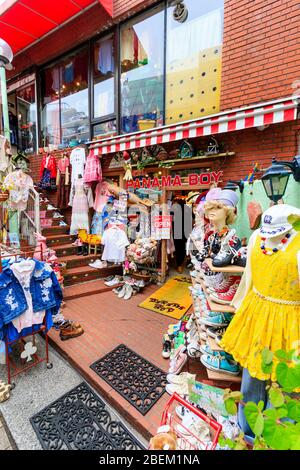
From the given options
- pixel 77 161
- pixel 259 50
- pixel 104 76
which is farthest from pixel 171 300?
pixel 104 76

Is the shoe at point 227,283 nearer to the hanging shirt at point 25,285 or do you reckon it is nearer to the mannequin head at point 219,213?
the mannequin head at point 219,213

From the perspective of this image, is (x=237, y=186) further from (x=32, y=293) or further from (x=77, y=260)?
(x=77, y=260)

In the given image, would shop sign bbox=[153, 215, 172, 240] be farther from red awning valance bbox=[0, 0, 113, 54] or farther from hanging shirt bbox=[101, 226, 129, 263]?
red awning valance bbox=[0, 0, 113, 54]

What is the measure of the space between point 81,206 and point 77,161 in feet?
4.12

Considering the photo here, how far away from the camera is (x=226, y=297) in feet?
6.88

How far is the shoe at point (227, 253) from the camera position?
201cm

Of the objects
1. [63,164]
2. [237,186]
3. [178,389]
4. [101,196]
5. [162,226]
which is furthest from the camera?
[63,164]

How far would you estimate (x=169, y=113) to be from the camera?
4973 millimetres

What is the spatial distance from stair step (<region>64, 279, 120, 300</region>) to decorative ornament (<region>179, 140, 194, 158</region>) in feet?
10.6

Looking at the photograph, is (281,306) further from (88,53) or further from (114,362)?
(88,53)

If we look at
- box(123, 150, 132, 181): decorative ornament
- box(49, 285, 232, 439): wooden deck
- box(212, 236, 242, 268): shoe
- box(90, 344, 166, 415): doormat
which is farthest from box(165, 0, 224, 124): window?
box(90, 344, 166, 415): doormat

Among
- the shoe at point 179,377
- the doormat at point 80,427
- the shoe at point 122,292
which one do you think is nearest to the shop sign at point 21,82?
the shoe at point 122,292

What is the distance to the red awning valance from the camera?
5225 mm

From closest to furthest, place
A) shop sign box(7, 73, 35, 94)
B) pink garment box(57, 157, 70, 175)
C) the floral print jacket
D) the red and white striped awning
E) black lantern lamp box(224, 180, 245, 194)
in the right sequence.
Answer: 1. the floral print jacket
2. the red and white striped awning
3. black lantern lamp box(224, 180, 245, 194)
4. pink garment box(57, 157, 70, 175)
5. shop sign box(7, 73, 35, 94)
